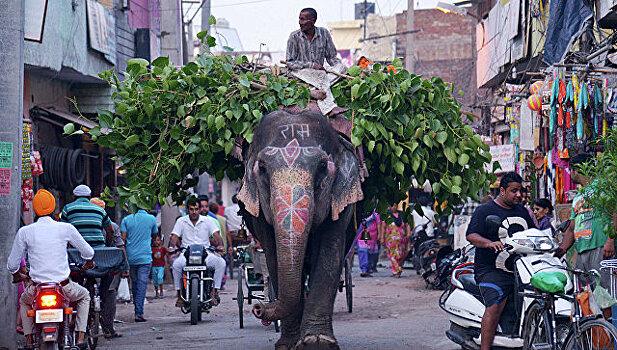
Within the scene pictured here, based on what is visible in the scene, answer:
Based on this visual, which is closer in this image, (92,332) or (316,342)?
(316,342)

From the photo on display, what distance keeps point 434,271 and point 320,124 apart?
9710 mm

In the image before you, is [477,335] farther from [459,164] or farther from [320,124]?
[320,124]

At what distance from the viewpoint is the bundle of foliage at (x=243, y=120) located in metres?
8.45

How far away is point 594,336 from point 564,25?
381 inches

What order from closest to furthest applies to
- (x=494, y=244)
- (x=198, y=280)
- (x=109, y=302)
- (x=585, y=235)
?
(x=494, y=244) < (x=585, y=235) < (x=109, y=302) < (x=198, y=280)

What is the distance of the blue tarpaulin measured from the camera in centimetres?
1392

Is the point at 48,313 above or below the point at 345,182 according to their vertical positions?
below

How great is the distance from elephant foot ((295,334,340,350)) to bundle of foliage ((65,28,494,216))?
68.8 inches

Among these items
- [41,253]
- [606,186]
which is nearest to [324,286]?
[606,186]

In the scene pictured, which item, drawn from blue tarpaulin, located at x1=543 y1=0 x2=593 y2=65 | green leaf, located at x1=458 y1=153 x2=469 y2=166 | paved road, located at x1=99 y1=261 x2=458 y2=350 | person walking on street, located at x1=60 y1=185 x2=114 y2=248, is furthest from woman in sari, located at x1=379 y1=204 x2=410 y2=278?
green leaf, located at x1=458 y1=153 x2=469 y2=166

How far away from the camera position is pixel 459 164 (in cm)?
878

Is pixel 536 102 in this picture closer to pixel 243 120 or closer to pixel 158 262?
pixel 243 120

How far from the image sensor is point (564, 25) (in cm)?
1479

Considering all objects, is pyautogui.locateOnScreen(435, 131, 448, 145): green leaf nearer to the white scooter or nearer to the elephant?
the elephant
